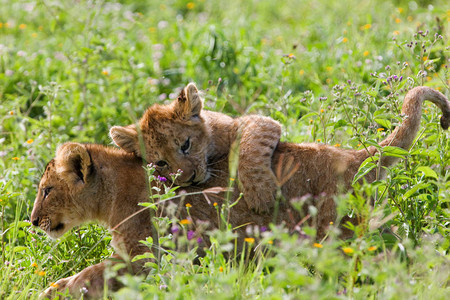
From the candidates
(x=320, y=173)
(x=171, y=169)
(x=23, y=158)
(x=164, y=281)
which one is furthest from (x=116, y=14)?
(x=164, y=281)

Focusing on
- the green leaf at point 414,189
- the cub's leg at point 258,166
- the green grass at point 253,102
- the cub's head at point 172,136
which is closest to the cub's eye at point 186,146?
the cub's head at point 172,136

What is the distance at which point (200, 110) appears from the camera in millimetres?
5902

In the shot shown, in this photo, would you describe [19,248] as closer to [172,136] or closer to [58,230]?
[58,230]

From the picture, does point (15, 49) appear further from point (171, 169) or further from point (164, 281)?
point (164, 281)

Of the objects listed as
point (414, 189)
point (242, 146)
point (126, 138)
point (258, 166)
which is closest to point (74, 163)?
point (126, 138)

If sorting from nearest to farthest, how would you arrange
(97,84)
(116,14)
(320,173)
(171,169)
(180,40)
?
(320,173) < (171,169) < (97,84) < (180,40) < (116,14)

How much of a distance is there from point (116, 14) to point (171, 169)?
16.8 ft

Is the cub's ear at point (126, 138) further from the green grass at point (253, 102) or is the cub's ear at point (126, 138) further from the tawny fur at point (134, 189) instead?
the green grass at point (253, 102)

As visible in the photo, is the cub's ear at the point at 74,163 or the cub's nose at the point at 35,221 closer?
the cub's ear at the point at 74,163

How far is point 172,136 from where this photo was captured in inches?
224

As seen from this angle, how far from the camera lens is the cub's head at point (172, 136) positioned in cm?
559

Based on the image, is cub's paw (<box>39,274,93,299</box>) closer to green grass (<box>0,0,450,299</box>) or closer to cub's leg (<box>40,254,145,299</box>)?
cub's leg (<box>40,254,145,299</box>)

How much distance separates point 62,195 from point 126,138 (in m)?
0.80

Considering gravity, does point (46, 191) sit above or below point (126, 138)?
below
